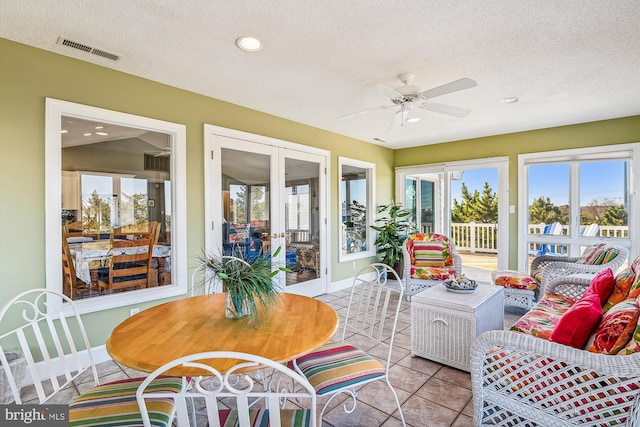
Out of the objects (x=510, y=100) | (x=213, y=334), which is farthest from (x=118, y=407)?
(x=510, y=100)

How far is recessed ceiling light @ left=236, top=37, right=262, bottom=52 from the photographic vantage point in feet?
7.58

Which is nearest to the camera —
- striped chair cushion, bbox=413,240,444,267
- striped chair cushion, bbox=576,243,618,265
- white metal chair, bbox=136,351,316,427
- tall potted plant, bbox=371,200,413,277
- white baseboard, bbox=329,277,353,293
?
white metal chair, bbox=136,351,316,427

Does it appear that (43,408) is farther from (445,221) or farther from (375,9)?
(445,221)

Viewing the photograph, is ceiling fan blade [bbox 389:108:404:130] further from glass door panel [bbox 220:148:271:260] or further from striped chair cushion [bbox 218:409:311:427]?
striped chair cushion [bbox 218:409:311:427]

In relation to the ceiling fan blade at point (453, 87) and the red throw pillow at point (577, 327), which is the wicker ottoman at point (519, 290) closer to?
the red throw pillow at point (577, 327)

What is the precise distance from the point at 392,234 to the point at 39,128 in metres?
4.83

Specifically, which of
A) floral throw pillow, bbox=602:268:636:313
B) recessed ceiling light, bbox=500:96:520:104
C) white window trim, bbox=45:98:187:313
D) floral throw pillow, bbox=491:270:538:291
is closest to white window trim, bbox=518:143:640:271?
floral throw pillow, bbox=491:270:538:291

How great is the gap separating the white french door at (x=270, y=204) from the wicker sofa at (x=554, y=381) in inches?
71.8

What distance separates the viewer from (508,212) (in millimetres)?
5129

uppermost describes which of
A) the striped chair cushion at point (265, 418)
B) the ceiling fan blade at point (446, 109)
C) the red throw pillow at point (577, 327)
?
the ceiling fan blade at point (446, 109)

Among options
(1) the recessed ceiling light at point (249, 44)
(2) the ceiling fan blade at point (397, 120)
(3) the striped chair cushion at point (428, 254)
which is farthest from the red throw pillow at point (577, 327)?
(3) the striped chair cushion at point (428, 254)

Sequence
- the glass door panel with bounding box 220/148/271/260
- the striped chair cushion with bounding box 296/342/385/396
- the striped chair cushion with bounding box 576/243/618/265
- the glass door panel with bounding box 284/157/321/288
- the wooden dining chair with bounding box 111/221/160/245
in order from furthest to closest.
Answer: the glass door panel with bounding box 284/157/321/288 < the glass door panel with bounding box 220/148/271/260 < the striped chair cushion with bounding box 576/243/618/265 < the wooden dining chair with bounding box 111/221/160/245 < the striped chair cushion with bounding box 296/342/385/396

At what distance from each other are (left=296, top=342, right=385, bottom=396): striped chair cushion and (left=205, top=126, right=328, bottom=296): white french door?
4.31 ft

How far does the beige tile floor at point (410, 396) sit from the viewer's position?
1.95 metres
